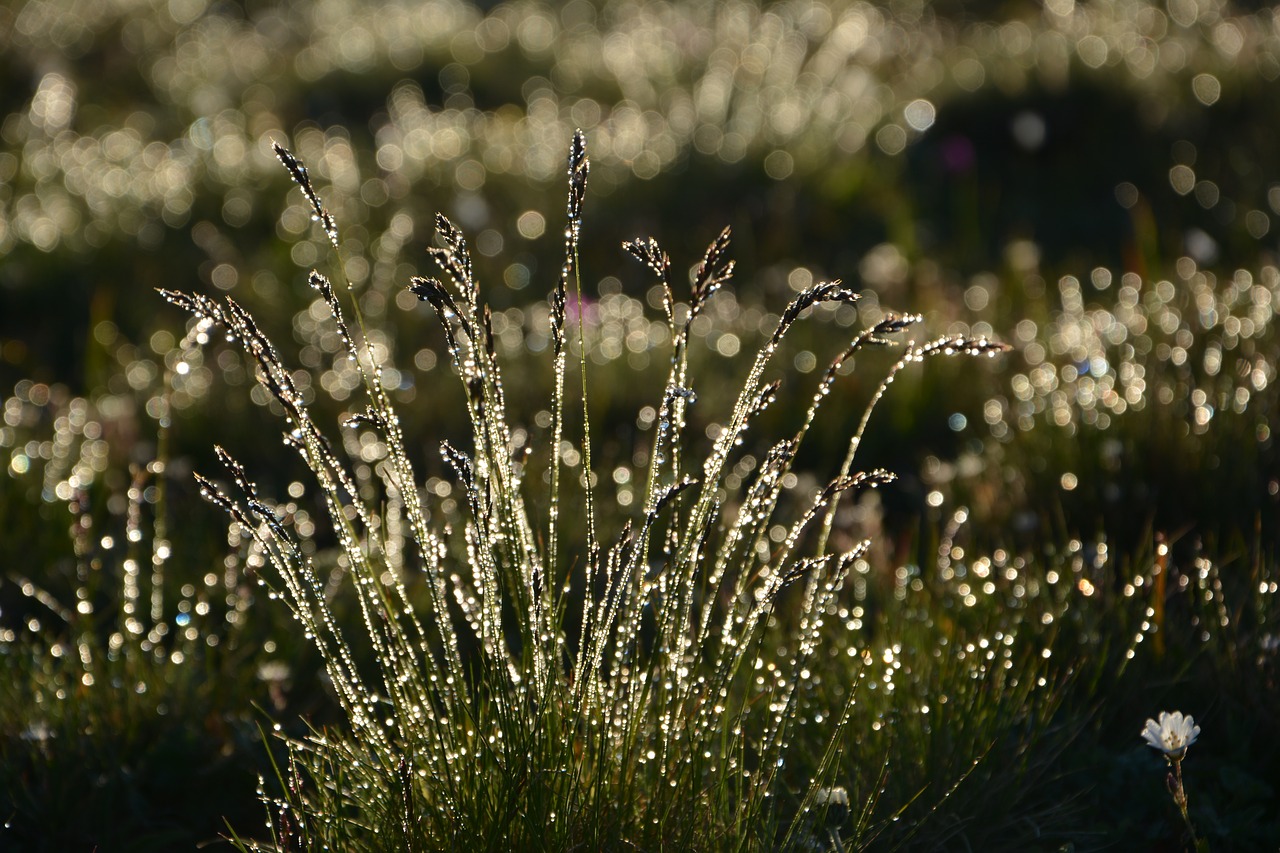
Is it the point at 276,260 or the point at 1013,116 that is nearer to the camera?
the point at 276,260

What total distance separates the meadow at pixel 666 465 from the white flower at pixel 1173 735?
0.08 meters

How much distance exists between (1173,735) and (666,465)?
1855mm

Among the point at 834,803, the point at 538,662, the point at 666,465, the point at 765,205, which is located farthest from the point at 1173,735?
the point at 765,205

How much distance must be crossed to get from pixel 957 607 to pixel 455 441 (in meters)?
1.88

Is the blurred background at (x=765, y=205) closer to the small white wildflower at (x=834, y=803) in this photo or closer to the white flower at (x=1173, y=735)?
the white flower at (x=1173, y=735)

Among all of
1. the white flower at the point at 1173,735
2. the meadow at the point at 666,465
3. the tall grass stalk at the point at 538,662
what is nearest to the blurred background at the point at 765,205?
the meadow at the point at 666,465

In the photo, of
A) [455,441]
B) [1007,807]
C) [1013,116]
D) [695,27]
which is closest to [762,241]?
[1013,116]

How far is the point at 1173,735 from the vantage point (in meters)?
2.02

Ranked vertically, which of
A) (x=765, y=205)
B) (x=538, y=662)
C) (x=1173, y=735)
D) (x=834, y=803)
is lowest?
(x=834, y=803)

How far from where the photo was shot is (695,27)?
10.8 meters

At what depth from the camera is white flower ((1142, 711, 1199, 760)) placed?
2004 mm

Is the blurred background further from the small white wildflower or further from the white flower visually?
the small white wildflower

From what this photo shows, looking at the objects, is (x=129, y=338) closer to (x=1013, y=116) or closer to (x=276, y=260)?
(x=276, y=260)

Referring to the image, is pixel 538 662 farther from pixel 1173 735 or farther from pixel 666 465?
pixel 666 465
